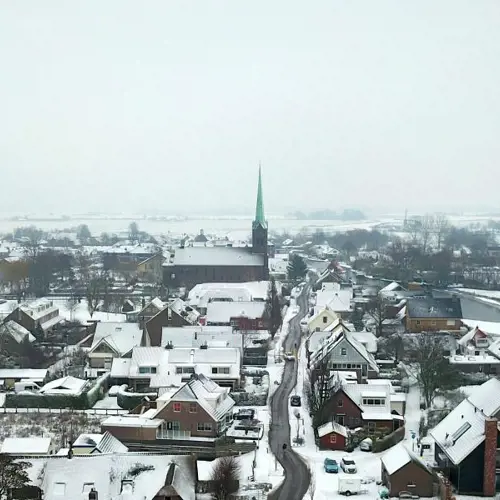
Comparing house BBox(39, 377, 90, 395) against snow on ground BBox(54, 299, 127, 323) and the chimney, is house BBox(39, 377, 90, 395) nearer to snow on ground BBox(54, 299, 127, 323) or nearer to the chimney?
snow on ground BBox(54, 299, 127, 323)

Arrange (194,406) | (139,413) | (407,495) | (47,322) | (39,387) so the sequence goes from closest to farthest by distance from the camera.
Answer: (407,495), (194,406), (139,413), (39,387), (47,322)

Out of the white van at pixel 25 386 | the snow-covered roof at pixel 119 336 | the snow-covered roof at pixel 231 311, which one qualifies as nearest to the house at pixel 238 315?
the snow-covered roof at pixel 231 311

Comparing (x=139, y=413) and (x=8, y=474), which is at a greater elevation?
(x=8, y=474)

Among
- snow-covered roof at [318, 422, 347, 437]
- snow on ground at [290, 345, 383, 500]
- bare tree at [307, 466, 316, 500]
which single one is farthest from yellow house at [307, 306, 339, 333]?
bare tree at [307, 466, 316, 500]

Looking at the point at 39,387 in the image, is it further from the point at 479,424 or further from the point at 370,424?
the point at 479,424

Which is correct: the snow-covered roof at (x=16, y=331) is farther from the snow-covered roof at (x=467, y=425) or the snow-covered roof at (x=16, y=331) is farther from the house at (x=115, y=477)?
the snow-covered roof at (x=467, y=425)

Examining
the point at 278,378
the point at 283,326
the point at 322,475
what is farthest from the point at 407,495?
the point at 283,326
